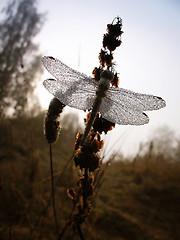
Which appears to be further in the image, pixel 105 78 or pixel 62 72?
pixel 62 72

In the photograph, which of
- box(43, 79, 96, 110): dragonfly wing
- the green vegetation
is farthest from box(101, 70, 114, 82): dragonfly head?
the green vegetation

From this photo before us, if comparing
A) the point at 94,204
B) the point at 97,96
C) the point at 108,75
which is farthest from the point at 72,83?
the point at 94,204

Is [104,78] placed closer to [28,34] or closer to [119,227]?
[119,227]

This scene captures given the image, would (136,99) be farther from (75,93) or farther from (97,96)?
(75,93)

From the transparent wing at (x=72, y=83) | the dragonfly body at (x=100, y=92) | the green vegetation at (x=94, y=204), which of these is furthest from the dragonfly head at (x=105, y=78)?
the green vegetation at (x=94, y=204)

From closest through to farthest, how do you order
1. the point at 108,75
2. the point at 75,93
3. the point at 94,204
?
the point at 108,75
the point at 75,93
the point at 94,204

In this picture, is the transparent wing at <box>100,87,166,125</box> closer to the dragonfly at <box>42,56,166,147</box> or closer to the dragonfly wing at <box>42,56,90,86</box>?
the dragonfly at <box>42,56,166,147</box>
